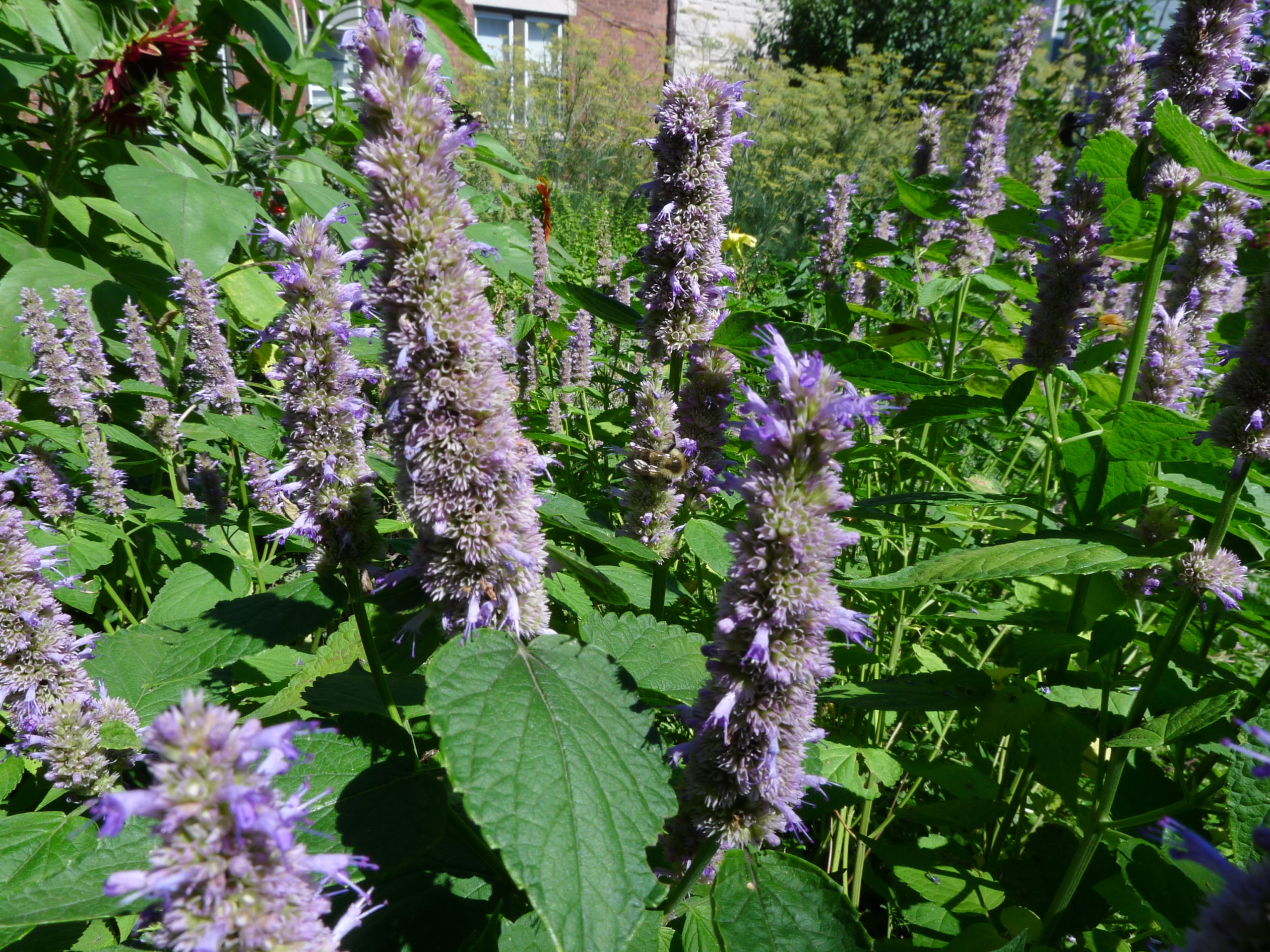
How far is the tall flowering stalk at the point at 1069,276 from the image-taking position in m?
2.53

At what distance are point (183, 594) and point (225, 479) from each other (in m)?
1.38

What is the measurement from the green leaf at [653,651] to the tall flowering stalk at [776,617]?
0.91 ft

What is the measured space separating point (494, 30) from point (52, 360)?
23.8m

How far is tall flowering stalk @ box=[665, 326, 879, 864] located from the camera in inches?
47.9

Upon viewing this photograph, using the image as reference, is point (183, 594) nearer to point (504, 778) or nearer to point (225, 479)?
point (225, 479)

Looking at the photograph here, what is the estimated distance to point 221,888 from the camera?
0.80 metres

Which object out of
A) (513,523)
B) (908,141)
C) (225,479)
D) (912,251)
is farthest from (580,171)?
(513,523)

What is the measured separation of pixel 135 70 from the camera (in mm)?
3502

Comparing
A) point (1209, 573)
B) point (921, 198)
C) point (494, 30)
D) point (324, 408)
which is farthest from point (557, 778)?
point (494, 30)

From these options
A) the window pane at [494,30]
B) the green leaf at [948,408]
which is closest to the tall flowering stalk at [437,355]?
the green leaf at [948,408]

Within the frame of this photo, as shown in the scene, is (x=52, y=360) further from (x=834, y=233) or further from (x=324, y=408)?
(x=834, y=233)

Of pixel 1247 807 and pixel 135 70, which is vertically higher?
pixel 135 70

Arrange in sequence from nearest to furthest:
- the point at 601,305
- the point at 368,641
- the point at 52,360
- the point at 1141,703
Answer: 1. the point at 368,641
2. the point at 1141,703
3. the point at 601,305
4. the point at 52,360

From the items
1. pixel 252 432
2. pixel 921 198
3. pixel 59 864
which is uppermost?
pixel 921 198
